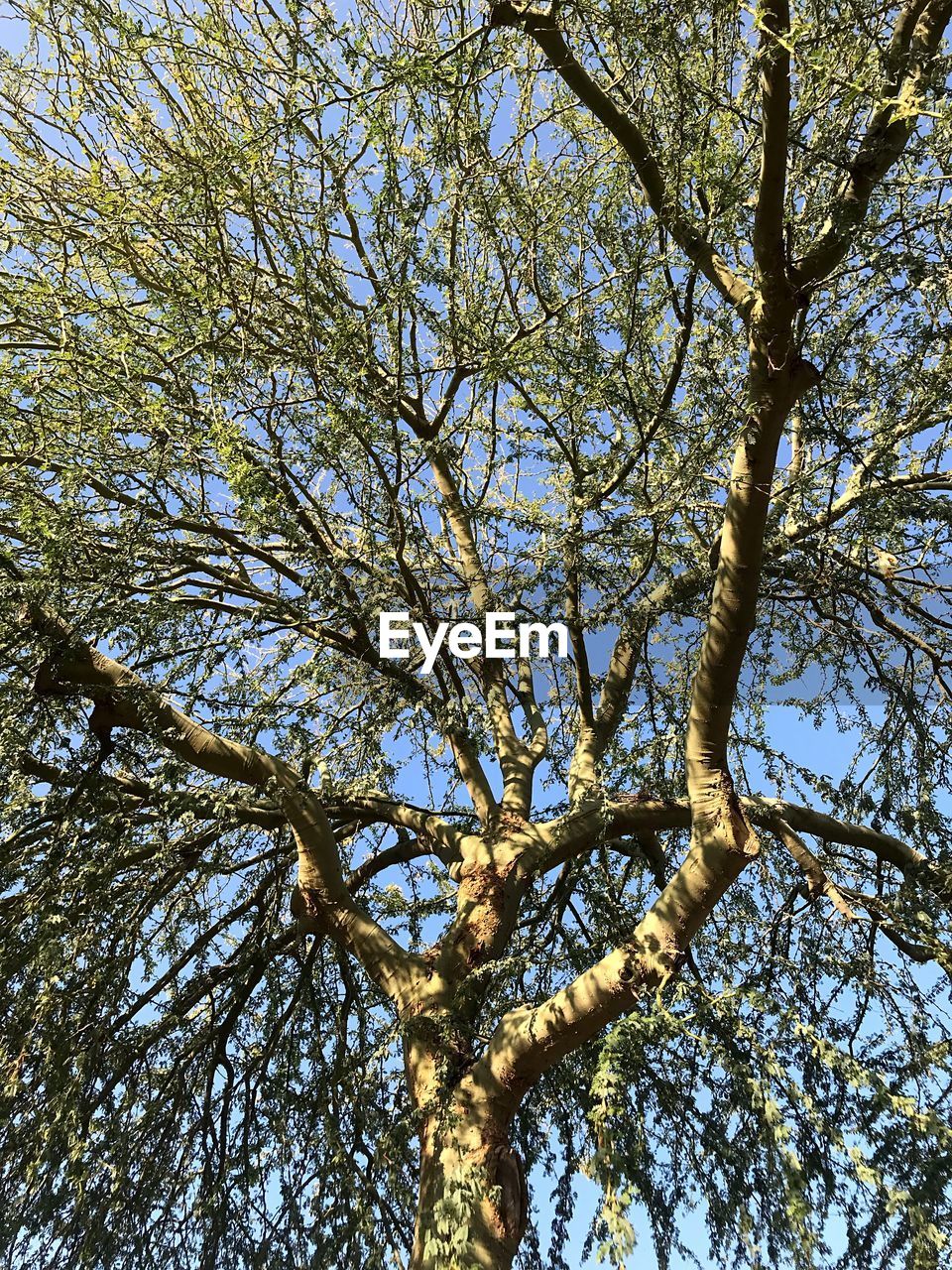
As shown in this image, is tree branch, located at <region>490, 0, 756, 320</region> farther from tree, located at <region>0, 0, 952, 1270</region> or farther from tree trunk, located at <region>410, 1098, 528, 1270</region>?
tree trunk, located at <region>410, 1098, 528, 1270</region>

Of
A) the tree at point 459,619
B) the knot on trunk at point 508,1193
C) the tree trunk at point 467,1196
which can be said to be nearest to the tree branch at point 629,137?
the tree at point 459,619

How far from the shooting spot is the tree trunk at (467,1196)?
3293 mm

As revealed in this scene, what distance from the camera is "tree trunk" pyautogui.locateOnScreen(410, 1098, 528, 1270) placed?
3293 mm

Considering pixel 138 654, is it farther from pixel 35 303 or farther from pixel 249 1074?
pixel 249 1074

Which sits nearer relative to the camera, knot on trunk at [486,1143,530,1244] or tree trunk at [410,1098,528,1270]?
tree trunk at [410,1098,528,1270]

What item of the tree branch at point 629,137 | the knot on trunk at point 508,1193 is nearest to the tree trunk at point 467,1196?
the knot on trunk at point 508,1193

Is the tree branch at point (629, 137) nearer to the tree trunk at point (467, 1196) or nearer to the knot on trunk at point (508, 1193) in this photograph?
the tree trunk at point (467, 1196)

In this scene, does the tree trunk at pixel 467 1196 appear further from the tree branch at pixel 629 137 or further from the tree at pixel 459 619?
the tree branch at pixel 629 137

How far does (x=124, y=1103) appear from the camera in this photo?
5.19 metres

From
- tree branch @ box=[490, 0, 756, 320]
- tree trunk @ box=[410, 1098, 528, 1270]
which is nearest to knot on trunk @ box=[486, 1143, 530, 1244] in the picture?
tree trunk @ box=[410, 1098, 528, 1270]

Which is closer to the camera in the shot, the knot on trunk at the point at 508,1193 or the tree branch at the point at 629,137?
the tree branch at the point at 629,137

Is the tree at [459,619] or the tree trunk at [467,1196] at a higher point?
the tree at [459,619]

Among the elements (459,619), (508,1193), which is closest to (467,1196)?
(508,1193)

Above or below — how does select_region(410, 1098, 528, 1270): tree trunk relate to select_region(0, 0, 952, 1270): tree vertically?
below
